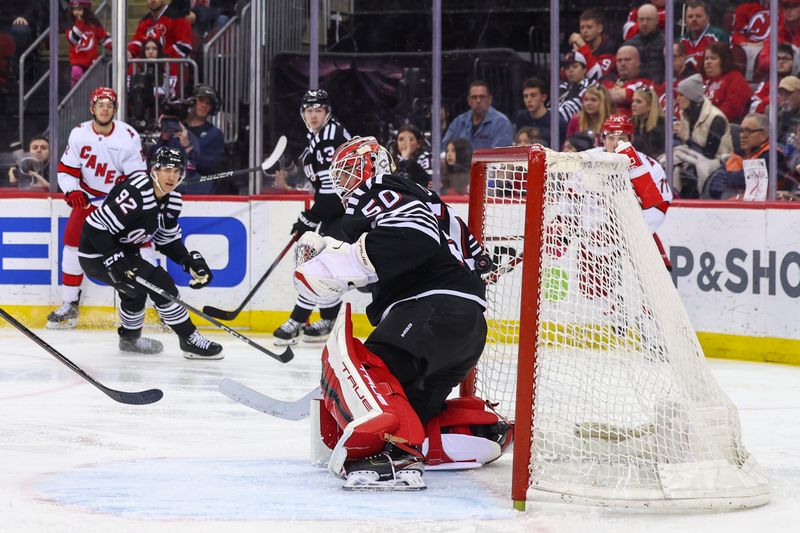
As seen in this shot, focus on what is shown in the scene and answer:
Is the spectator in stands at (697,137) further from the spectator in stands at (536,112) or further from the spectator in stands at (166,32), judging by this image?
the spectator in stands at (166,32)

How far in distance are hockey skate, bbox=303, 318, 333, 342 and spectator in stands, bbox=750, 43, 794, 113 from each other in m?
2.28

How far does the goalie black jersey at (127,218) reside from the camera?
4906 millimetres

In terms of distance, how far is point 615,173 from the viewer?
9.20 ft

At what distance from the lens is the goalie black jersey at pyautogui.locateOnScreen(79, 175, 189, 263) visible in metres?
4.91

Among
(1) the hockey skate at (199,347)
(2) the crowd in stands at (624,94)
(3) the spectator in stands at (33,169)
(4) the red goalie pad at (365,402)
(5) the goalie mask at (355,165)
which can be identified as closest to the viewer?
(4) the red goalie pad at (365,402)

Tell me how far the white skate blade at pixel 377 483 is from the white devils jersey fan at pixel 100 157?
147 inches

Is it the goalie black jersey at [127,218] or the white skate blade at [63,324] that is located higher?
the goalie black jersey at [127,218]

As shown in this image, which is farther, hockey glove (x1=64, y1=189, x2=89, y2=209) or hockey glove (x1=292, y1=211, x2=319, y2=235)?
hockey glove (x1=64, y1=189, x2=89, y2=209)

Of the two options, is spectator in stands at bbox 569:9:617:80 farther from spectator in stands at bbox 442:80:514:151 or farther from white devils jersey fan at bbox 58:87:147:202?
white devils jersey fan at bbox 58:87:147:202

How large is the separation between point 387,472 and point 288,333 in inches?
114

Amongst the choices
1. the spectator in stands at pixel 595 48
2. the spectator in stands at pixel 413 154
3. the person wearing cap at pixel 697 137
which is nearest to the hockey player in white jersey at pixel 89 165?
the spectator in stands at pixel 413 154

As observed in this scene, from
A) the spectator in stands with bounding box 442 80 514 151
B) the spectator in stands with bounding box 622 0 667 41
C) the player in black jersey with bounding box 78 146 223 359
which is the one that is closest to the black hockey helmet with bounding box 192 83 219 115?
the spectator in stands with bounding box 442 80 514 151

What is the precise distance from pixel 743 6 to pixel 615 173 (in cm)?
328

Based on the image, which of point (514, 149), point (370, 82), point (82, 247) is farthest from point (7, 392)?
point (370, 82)
